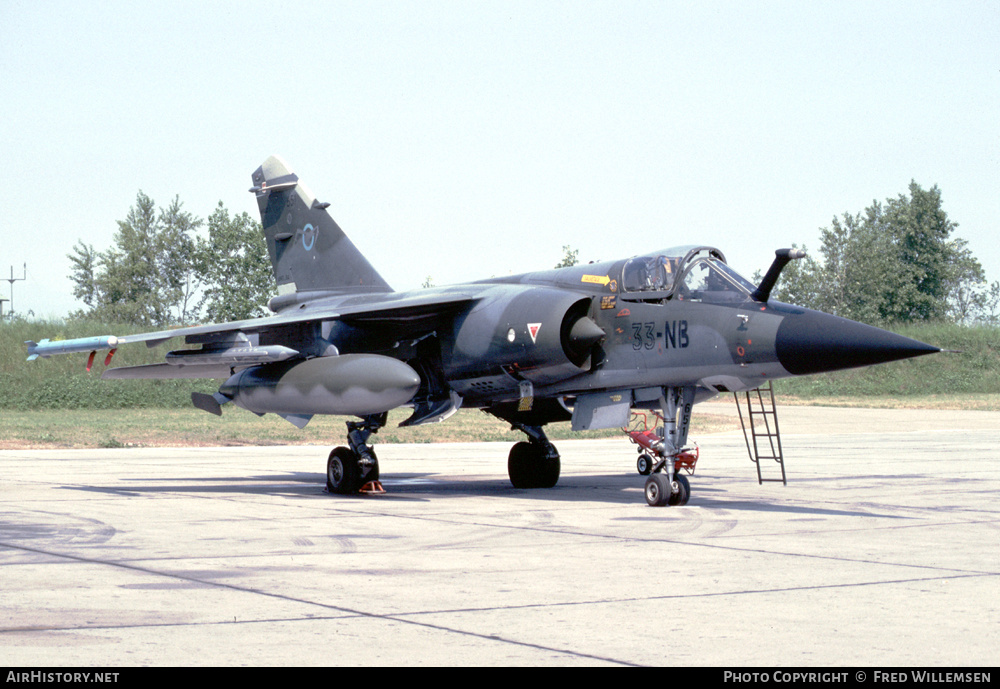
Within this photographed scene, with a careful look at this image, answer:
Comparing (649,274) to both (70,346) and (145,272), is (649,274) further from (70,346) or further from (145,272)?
(145,272)

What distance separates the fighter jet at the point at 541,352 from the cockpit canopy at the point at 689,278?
0.02 m

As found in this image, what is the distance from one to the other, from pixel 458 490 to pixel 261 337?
3.68 meters

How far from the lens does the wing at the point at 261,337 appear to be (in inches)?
577

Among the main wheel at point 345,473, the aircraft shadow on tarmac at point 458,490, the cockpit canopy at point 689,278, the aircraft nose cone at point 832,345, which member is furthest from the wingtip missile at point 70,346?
the aircraft nose cone at point 832,345

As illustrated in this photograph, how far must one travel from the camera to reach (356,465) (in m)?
15.2

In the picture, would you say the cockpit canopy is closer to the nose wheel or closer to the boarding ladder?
the boarding ladder

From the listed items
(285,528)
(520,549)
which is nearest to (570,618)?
(520,549)

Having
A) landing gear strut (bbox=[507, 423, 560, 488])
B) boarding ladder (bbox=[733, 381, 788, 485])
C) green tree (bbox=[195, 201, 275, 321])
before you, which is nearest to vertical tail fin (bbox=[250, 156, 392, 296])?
landing gear strut (bbox=[507, 423, 560, 488])

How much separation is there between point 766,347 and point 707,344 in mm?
802

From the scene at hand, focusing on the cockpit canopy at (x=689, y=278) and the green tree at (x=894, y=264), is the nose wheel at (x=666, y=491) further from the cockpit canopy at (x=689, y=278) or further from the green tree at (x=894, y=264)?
the green tree at (x=894, y=264)

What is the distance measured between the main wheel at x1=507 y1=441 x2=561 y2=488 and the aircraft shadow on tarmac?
0.66 ft

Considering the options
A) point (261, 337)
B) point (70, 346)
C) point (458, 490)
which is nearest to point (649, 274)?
point (458, 490)

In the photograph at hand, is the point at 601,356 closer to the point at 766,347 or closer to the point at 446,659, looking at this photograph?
the point at 766,347
